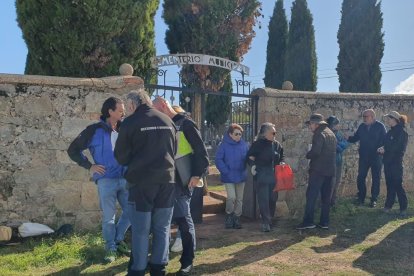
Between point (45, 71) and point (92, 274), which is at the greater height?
point (45, 71)

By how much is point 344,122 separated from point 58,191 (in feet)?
17.3

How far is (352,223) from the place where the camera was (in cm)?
646

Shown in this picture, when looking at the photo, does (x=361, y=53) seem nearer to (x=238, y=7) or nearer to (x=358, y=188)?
(x=238, y=7)

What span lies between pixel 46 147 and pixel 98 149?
5.09 feet

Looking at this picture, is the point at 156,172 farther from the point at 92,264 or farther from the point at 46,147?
the point at 46,147

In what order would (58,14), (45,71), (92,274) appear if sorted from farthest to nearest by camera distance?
(45,71) < (58,14) < (92,274)

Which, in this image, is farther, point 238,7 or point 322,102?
point 238,7

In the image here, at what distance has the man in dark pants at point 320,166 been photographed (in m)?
5.97

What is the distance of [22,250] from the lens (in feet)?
16.4

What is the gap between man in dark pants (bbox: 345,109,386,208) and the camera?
7.28 m

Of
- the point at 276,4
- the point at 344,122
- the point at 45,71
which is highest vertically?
the point at 276,4

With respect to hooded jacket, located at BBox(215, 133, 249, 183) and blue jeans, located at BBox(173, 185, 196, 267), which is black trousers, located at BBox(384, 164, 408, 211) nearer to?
hooded jacket, located at BBox(215, 133, 249, 183)

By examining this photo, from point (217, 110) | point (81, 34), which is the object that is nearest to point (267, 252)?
point (81, 34)

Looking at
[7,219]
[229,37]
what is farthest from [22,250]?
[229,37]
